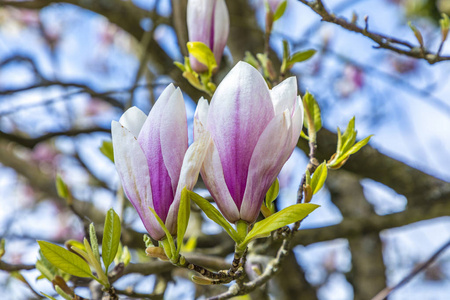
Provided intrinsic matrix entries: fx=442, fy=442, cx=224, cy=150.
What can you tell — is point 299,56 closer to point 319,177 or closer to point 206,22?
point 206,22

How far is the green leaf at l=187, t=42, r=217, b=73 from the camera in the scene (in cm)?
51

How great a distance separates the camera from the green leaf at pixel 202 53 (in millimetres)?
507

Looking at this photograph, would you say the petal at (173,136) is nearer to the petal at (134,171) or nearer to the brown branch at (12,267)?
the petal at (134,171)

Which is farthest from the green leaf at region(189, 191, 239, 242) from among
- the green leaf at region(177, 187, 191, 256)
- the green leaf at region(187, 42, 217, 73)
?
the green leaf at region(187, 42, 217, 73)

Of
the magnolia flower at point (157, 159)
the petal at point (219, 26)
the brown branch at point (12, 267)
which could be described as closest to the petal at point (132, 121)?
the magnolia flower at point (157, 159)

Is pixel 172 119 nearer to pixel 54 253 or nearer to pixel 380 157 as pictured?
pixel 54 253

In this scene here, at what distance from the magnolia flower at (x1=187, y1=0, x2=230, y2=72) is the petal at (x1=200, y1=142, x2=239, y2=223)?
24cm

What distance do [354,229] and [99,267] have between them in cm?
68

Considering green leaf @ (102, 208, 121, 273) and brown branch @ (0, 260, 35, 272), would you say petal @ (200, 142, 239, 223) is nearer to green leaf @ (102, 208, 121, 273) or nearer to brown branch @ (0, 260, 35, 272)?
green leaf @ (102, 208, 121, 273)

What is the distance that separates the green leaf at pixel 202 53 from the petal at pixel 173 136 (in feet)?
0.55

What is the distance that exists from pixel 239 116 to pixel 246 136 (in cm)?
2

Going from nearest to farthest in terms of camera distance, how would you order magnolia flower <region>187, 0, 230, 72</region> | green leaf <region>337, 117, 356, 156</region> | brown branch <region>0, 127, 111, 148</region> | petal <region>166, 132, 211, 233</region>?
1. petal <region>166, 132, 211, 233</region>
2. green leaf <region>337, 117, 356, 156</region>
3. magnolia flower <region>187, 0, 230, 72</region>
4. brown branch <region>0, 127, 111, 148</region>

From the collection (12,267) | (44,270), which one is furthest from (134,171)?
(12,267)

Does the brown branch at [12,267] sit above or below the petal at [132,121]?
below
